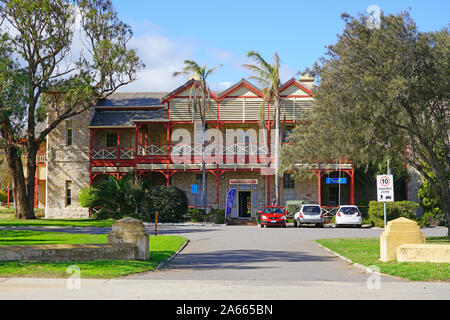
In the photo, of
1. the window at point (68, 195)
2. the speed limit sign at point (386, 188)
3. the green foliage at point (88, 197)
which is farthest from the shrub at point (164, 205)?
the speed limit sign at point (386, 188)

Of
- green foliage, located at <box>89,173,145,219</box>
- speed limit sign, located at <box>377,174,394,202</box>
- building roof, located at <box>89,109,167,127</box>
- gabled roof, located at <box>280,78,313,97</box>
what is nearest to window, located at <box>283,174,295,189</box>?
gabled roof, located at <box>280,78,313,97</box>

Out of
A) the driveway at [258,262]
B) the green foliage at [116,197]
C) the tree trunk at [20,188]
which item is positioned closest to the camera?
the driveway at [258,262]

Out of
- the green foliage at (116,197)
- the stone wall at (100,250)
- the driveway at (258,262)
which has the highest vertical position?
the green foliage at (116,197)

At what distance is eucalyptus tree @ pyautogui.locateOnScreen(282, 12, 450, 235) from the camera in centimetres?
1767

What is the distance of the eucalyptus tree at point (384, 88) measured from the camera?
1767 centimetres

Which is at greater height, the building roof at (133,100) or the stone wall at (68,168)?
the building roof at (133,100)

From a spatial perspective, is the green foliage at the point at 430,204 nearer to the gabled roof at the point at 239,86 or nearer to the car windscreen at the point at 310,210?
the car windscreen at the point at 310,210

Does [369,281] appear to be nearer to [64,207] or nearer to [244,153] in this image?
[244,153]

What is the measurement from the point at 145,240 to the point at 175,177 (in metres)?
23.4

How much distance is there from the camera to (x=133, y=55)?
33.6 m

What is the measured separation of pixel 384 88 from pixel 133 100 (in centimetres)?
2569

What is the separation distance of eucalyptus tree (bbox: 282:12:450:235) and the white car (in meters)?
10.6

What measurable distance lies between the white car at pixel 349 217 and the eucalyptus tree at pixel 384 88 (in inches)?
418
